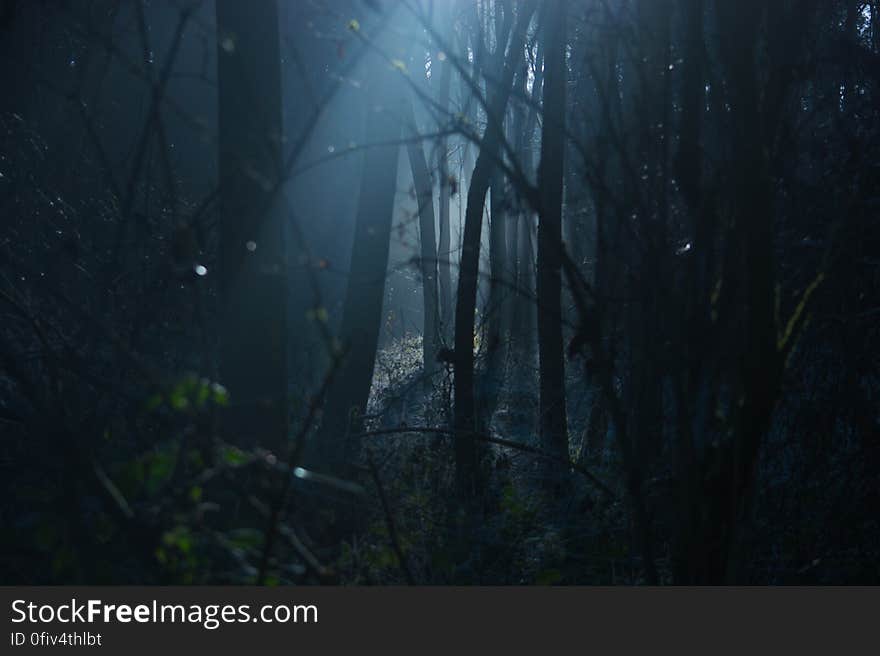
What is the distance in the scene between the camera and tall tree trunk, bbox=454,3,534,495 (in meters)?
7.34

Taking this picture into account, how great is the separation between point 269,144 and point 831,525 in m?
3.70

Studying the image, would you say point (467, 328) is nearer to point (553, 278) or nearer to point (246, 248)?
point (553, 278)

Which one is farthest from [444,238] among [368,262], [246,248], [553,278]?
[246,248]

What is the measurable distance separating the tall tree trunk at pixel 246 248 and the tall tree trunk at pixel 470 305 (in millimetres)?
2578

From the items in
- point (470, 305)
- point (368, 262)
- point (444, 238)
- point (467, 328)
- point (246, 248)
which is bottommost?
point (246, 248)

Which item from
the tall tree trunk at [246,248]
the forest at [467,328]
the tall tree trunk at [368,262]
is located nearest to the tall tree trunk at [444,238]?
the tall tree trunk at [368,262]

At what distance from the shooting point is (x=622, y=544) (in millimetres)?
5926

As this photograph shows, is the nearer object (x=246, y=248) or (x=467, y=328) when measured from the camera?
(x=246, y=248)

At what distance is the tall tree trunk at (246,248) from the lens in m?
4.61

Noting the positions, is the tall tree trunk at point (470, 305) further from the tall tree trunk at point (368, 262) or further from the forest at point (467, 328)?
the tall tree trunk at point (368, 262)

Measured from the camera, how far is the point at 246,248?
178 inches

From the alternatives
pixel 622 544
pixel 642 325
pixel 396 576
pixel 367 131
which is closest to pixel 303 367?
pixel 367 131

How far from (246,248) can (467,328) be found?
382 cm

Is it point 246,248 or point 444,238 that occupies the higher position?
point 444,238
